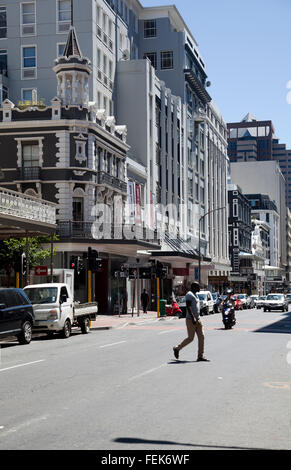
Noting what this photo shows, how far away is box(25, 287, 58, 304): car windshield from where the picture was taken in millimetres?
25422

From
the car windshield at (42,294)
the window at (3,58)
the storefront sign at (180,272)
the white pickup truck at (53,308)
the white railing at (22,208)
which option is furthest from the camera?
the storefront sign at (180,272)

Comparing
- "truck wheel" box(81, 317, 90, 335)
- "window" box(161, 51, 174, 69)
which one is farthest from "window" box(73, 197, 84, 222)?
"window" box(161, 51, 174, 69)

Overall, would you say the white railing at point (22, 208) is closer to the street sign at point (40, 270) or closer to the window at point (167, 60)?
the street sign at point (40, 270)

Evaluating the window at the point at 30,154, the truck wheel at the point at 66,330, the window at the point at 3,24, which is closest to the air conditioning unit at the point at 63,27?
the window at the point at 3,24

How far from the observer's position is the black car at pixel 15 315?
2131cm

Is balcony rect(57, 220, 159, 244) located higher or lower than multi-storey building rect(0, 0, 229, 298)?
lower

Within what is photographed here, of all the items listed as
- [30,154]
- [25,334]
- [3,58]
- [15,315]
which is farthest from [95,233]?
[15,315]

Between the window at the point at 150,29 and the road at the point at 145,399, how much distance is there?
5962cm

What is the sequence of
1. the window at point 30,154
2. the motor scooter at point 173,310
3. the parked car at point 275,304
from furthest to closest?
1. the parked car at point 275,304
2. the motor scooter at point 173,310
3. the window at point 30,154

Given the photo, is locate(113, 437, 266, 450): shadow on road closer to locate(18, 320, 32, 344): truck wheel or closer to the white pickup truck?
locate(18, 320, 32, 344): truck wheel

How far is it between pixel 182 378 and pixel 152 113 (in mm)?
51439

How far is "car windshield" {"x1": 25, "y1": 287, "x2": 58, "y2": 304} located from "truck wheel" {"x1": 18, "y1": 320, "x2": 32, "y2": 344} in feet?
7.28
